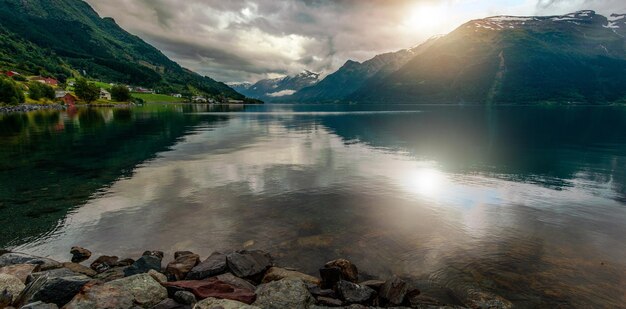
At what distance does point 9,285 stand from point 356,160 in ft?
147

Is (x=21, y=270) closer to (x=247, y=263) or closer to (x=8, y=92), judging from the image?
(x=247, y=263)

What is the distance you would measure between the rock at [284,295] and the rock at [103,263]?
9.90 meters

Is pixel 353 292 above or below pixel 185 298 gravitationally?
below

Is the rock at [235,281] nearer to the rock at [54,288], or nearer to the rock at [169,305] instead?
the rock at [169,305]

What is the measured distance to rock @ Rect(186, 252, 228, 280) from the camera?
17.0m

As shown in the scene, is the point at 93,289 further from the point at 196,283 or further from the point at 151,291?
the point at 196,283

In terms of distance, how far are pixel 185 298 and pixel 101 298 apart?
10.6 ft

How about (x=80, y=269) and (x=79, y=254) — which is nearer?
(x=80, y=269)

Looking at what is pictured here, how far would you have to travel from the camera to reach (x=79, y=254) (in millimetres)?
20281

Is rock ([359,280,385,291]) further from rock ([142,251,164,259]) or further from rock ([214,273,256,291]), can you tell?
rock ([142,251,164,259])

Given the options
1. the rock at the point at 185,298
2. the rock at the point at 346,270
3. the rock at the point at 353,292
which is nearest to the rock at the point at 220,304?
the rock at the point at 185,298

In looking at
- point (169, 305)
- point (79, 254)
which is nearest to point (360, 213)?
point (169, 305)

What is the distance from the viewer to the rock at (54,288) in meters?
13.5

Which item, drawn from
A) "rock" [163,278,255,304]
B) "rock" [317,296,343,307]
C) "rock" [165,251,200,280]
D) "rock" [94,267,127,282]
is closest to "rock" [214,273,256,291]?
"rock" [163,278,255,304]
